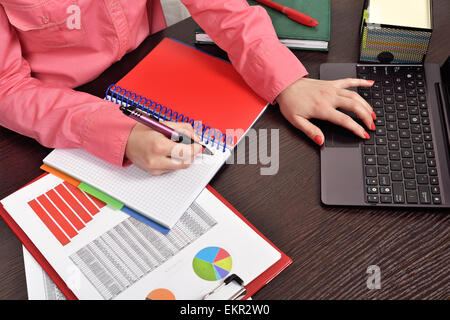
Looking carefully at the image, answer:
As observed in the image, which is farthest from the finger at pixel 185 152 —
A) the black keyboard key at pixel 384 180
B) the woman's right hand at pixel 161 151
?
the black keyboard key at pixel 384 180

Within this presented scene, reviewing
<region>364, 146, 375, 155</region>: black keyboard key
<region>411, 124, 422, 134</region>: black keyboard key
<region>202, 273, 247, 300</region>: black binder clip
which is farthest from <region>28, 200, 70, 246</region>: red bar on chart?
<region>411, 124, 422, 134</region>: black keyboard key

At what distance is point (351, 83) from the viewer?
2.50 feet

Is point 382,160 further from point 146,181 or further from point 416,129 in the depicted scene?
point 146,181

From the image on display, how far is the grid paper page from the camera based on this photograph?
628mm

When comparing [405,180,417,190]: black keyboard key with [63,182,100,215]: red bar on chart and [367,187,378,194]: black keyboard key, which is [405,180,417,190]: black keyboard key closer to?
[367,187,378,194]: black keyboard key

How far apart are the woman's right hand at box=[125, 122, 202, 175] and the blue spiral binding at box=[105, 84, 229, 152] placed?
5 centimetres

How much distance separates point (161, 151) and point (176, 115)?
0.12 m

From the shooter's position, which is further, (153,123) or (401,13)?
(401,13)

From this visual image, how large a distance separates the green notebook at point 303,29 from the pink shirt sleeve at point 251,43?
4 centimetres

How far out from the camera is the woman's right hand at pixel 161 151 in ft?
2.12

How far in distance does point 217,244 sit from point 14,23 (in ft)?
1.85

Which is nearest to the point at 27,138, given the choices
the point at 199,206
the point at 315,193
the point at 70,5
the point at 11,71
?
the point at 11,71

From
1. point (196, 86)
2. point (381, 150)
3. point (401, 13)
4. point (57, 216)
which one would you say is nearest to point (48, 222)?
point (57, 216)

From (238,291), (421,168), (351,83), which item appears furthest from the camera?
(351,83)
